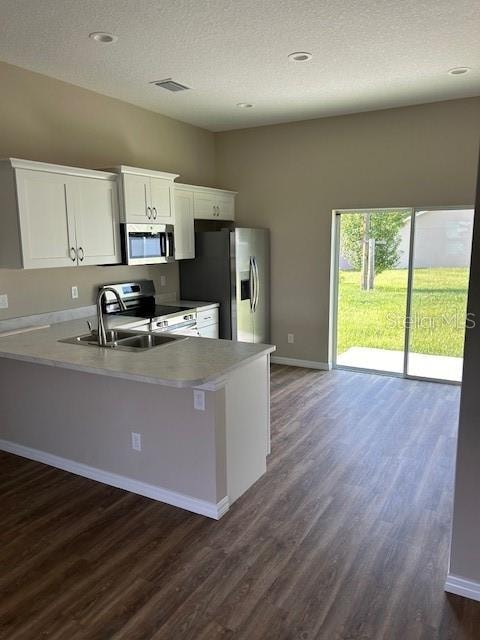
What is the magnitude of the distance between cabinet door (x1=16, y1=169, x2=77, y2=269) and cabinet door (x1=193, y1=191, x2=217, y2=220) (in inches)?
75.7

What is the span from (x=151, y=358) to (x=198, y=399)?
396mm

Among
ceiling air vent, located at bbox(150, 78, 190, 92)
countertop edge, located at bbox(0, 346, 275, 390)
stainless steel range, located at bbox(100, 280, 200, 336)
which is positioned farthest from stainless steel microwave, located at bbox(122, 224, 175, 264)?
countertop edge, located at bbox(0, 346, 275, 390)

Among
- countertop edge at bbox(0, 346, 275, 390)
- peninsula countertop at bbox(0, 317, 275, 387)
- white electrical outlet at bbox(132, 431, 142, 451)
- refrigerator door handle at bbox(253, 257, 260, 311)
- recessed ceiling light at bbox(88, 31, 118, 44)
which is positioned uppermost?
recessed ceiling light at bbox(88, 31, 118, 44)

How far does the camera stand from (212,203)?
19.0ft

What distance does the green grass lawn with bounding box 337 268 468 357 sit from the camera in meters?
5.20

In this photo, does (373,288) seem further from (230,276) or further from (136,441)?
(136,441)

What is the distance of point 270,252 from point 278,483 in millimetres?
3531

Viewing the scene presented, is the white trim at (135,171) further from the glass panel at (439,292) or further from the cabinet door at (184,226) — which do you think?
the glass panel at (439,292)

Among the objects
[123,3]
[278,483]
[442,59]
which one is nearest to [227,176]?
[442,59]

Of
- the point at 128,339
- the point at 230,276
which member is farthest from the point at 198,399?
the point at 230,276

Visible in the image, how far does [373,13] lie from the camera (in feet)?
9.52

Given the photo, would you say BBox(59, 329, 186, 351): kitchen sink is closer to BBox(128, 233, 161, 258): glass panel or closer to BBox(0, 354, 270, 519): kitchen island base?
BBox(0, 354, 270, 519): kitchen island base

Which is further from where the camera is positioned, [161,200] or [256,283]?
[256,283]

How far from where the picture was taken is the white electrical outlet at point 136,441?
3.04 meters
